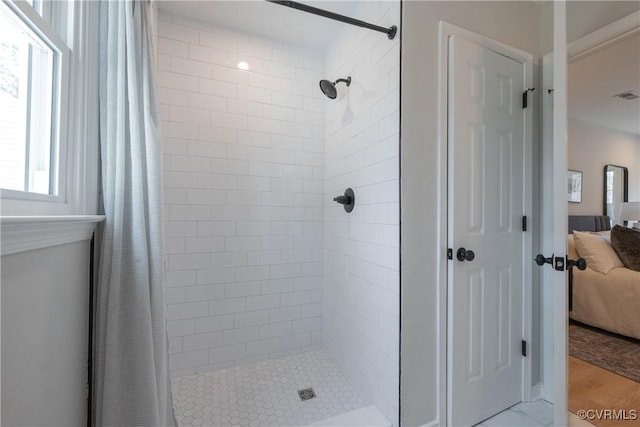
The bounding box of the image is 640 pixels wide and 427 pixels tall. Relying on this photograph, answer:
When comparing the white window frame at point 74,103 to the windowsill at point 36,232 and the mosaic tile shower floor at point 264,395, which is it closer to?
the windowsill at point 36,232

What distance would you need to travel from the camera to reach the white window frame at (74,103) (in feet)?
2.87

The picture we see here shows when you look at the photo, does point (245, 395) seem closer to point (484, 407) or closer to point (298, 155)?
point (484, 407)

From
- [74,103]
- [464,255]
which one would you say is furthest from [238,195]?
[464,255]

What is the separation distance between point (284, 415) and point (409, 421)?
27.8 inches

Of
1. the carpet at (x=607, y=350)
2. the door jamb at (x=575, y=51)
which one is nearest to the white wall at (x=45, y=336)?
the door jamb at (x=575, y=51)

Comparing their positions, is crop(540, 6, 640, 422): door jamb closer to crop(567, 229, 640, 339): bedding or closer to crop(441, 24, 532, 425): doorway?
crop(441, 24, 532, 425): doorway

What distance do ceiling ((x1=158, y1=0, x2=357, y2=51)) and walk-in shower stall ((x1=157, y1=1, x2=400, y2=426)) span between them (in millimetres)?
12

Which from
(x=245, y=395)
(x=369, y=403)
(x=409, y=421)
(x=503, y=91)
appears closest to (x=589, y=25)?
(x=503, y=91)

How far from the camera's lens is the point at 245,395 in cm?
176

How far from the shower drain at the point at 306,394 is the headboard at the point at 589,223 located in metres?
3.33

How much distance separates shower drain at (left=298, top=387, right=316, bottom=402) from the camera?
5.69 feet

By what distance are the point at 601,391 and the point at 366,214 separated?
1922 millimetres

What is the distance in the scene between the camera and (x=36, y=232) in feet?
2.04

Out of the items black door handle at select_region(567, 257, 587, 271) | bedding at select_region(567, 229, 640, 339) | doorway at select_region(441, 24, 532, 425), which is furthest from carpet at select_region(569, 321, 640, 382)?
black door handle at select_region(567, 257, 587, 271)
